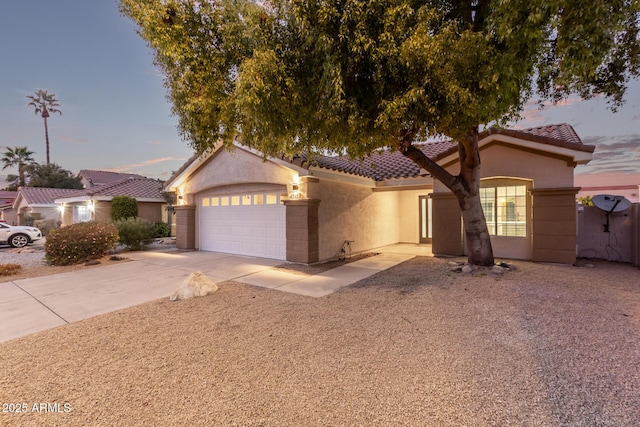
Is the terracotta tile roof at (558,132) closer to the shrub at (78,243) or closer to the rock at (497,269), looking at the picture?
the rock at (497,269)

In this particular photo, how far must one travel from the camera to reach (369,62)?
211 inches

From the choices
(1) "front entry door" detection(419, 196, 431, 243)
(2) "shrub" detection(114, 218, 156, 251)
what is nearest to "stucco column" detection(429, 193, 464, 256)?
(1) "front entry door" detection(419, 196, 431, 243)

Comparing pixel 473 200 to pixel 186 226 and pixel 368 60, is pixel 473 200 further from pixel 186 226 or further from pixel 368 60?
pixel 186 226

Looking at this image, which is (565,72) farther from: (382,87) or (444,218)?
(444,218)

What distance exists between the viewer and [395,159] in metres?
13.6

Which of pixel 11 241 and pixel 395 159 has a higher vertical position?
pixel 395 159

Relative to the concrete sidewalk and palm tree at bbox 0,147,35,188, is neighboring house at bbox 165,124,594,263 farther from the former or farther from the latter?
palm tree at bbox 0,147,35,188

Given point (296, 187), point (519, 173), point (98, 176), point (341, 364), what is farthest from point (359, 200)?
point (98, 176)

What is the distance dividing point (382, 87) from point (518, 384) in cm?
491

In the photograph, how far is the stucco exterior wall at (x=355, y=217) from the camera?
32.6 ft

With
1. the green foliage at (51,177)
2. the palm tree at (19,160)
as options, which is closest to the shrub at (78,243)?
the green foliage at (51,177)

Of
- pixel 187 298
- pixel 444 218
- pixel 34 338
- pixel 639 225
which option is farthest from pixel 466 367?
pixel 639 225

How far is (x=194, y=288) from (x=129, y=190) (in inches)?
639

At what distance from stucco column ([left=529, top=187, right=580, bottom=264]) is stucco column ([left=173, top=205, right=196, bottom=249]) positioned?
44.3 ft
